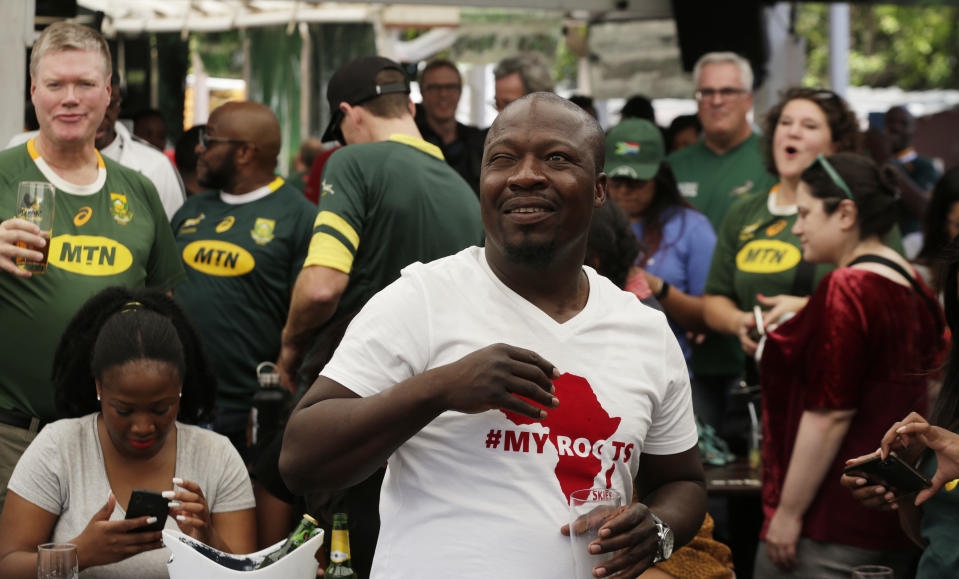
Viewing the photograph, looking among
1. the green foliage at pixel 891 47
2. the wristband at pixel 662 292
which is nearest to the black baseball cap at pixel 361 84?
the wristband at pixel 662 292

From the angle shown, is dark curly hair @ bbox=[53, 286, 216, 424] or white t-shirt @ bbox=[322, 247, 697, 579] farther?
dark curly hair @ bbox=[53, 286, 216, 424]

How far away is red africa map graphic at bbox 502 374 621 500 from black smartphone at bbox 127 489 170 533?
1.39 meters

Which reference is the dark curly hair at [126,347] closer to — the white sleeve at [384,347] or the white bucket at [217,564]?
the white bucket at [217,564]

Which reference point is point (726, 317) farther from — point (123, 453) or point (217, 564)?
point (217, 564)

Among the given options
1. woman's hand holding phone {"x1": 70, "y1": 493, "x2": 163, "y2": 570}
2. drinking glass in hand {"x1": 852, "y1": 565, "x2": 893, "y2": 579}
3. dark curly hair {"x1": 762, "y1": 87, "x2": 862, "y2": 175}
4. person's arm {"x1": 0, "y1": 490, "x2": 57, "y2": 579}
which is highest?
dark curly hair {"x1": 762, "y1": 87, "x2": 862, "y2": 175}

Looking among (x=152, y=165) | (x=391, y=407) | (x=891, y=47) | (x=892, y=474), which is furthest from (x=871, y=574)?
(x=891, y=47)

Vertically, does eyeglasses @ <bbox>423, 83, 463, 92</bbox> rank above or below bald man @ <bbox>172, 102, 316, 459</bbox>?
above

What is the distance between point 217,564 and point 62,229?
1753 mm

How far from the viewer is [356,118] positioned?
456cm

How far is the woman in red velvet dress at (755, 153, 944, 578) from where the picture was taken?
3.82 metres

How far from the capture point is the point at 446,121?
22.2 ft

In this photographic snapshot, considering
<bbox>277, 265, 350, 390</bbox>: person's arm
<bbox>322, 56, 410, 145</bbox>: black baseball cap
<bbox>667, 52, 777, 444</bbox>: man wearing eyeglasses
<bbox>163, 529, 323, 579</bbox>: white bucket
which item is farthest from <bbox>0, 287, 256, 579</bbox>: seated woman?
<bbox>667, 52, 777, 444</bbox>: man wearing eyeglasses

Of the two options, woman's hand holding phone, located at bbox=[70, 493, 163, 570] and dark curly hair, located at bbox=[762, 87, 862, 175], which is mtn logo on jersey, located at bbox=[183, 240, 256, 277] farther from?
dark curly hair, located at bbox=[762, 87, 862, 175]

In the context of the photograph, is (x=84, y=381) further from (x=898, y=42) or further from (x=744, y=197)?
(x=898, y=42)
